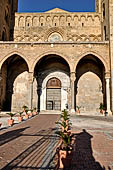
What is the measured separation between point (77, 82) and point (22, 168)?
16139 millimetres

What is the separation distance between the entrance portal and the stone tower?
878cm

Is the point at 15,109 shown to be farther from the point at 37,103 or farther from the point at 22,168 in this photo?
the point at 22,168

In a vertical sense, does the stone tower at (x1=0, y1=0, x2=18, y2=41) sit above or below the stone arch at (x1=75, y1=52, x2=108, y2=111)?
above

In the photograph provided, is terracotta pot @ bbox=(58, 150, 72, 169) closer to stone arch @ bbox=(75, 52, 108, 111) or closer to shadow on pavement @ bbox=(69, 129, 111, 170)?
shadow on pavement @ bbox=(69, 129, 111, 170)

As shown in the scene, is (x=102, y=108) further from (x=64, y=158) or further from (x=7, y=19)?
(x=7, y=19)

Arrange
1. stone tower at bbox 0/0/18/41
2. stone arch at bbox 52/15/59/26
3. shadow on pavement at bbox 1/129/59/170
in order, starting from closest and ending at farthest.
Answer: shadow on pavement at bbox 1/129/59/170
stone tower at bbox 0/0/18/41
stone arch at bbox 52/15/59/26

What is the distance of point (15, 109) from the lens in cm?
1905

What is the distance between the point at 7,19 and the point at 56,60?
32.2ft

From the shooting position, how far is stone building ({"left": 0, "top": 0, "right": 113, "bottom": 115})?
16.5 m

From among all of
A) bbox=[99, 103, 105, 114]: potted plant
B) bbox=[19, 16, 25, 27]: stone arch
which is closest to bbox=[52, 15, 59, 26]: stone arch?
bbox=[19, 16, 25, 27]: stone arch

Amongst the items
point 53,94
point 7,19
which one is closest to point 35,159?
point 53,94

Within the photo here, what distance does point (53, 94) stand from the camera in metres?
19.2

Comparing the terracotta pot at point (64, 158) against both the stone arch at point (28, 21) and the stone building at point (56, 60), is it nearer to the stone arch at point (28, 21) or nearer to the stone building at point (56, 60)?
the stone building at point (56, 60)

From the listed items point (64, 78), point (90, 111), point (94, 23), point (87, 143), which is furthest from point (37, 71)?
point (87, 143)
